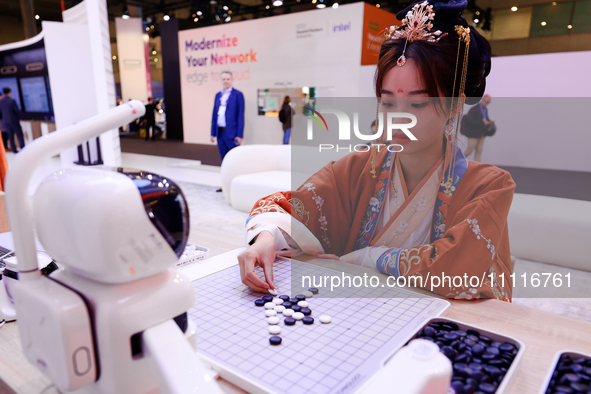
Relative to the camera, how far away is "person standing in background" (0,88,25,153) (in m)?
8.62

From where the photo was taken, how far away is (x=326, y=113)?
1021 mm

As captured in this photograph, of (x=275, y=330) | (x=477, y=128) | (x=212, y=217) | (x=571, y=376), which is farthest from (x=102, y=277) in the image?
(x=212, y=217)

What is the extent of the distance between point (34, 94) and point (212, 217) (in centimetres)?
814

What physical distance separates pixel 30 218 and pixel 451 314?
2.47 feet

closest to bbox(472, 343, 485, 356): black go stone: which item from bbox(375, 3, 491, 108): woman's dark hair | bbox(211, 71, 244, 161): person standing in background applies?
bbox(375, 3, 491, 108): woman's dark hair

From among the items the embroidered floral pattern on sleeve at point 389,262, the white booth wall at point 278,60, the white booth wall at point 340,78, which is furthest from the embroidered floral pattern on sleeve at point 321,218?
the white booth wall at point 278,60

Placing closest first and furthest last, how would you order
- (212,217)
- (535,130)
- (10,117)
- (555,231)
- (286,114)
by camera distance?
(535,130) → (555,231) → (212,217) → (286,114) → (10,117)

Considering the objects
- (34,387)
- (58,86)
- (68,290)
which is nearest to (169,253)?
(68,290)

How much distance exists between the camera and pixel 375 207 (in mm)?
1141

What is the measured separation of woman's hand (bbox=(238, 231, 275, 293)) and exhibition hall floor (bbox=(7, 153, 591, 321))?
0.70 ft

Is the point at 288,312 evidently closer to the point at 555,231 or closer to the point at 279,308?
the point at 279,308

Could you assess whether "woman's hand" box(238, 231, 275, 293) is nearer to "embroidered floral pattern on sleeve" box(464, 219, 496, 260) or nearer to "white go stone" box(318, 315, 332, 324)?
"white go stone" box(318, 315, 332, 324)

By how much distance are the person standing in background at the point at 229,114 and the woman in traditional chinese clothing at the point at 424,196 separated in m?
4.43

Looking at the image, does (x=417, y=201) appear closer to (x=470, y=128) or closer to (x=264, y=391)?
(x=470, y=128)
